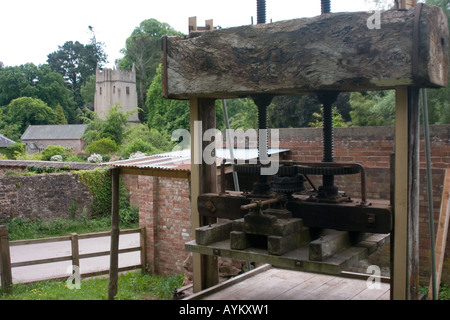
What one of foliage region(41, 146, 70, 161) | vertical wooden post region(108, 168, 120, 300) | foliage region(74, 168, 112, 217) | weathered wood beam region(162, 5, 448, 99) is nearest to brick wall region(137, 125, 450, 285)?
vertical wooden post region(108, 168, 120, 300)

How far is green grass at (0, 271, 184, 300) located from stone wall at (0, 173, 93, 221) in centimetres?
675

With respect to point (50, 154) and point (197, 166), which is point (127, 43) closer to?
point (50, 154)

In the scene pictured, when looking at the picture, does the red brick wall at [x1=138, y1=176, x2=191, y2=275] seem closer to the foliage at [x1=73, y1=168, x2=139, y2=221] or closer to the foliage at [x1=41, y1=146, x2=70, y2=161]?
the foliage at [x1=73, y1=168, x2=139, y2=221]

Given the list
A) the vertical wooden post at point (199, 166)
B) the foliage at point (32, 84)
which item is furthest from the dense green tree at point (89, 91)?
the vertical wooden post at point (199, 166)

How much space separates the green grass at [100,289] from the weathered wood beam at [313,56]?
21.1 feet

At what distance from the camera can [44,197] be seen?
51.5ft

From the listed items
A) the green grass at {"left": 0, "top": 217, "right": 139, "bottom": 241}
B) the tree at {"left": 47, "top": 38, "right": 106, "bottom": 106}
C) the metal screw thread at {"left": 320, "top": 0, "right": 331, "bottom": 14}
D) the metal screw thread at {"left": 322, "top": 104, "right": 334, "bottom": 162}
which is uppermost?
the tree at {"left": 47, "top": 38, "right": 106, "bottom": 106}

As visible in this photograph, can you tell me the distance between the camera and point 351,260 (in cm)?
210

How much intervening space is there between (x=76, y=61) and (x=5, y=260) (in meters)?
52.7

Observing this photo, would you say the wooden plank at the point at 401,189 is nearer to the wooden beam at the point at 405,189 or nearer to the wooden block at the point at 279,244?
the wooden beam at the point at 405,189

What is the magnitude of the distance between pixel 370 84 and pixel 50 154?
27.3 metres

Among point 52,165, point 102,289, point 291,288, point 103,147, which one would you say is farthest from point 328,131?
point 103,147

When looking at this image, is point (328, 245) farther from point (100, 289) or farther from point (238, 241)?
point (100, 289)

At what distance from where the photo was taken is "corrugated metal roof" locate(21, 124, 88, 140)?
143 feet
